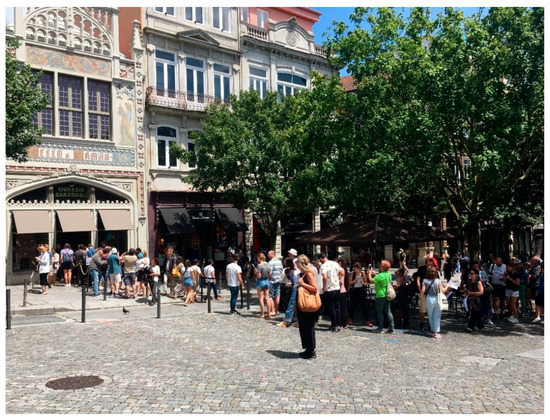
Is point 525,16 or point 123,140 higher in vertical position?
point 525,16

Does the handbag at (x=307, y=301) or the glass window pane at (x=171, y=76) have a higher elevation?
the glass window pane at (x=171, y=76)

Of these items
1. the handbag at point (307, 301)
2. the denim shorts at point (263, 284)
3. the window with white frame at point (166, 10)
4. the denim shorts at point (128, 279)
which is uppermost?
the window with white frame at point (166, 10)

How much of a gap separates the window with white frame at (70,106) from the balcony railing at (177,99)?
10.7 ft

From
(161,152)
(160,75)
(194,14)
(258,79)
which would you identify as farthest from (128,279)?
(258,79)

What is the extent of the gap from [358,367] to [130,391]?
379 cm

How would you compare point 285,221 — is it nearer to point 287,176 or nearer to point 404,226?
point 287,176

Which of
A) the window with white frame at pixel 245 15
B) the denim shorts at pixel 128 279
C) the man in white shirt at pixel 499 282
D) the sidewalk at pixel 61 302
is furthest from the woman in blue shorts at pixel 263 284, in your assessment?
the window with white frame at pixel 245 15

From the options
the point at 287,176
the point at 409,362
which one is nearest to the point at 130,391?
the point at 409,362

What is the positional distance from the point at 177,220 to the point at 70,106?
7152 mm

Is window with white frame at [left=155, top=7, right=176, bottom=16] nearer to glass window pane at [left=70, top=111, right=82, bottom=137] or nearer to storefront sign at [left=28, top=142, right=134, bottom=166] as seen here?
glass window pane at [left=70, top=111, right=82, bottom=137]

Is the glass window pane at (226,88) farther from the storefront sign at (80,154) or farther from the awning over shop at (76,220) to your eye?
the awning over shop at (76,220)

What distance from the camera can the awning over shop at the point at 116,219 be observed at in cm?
2367

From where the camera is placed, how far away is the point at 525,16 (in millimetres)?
14547

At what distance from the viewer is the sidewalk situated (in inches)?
584
